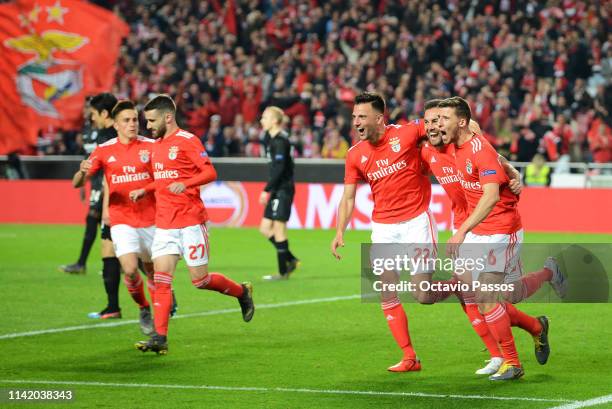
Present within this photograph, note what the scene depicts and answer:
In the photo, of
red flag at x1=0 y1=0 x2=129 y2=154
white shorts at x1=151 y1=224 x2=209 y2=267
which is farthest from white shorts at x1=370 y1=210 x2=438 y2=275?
red flag at x1=0 y1=0 x2=129 y2=154

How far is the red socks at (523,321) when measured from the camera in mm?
8750

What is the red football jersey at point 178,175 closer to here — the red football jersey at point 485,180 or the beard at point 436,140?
the beard at point 436,140

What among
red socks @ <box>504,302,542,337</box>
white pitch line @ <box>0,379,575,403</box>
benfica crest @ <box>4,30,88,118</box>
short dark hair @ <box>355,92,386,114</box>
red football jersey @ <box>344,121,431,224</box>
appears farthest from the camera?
benfica crest @ <box>4,30,88,118</box>

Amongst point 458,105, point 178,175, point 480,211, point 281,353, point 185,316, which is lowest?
point 185,316

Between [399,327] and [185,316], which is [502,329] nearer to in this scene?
[399,327]

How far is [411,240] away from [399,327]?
70 cm

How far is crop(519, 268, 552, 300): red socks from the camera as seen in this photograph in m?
9.38

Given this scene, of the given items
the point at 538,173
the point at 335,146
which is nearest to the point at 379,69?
the point at 335,146

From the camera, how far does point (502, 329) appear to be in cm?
831

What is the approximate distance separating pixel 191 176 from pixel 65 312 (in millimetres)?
3359

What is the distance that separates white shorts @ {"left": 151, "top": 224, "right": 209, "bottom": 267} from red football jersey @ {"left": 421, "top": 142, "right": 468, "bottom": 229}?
209 centimetres

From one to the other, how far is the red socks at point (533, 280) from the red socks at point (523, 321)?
1.30ft

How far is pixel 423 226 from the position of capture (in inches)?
353

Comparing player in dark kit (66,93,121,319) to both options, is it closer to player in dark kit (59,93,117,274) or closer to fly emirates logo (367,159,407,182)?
player in dark kit (59,93,117,274)
